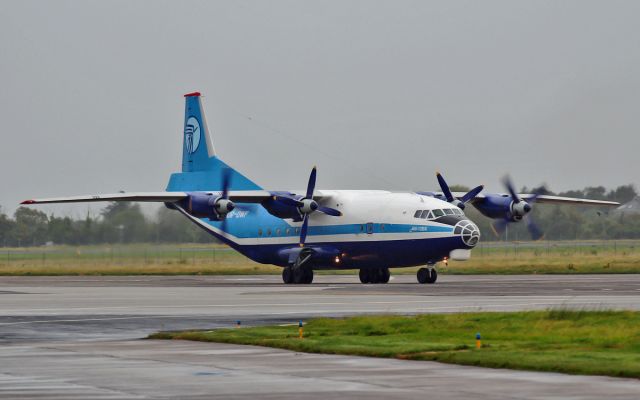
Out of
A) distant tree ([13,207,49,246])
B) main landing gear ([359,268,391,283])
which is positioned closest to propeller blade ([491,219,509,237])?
main landing gear ([359,268,391,283])

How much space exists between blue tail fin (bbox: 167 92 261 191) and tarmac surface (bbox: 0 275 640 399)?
20.4 m

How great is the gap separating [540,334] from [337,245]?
31.4 metres

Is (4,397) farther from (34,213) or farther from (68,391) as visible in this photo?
(34,213)

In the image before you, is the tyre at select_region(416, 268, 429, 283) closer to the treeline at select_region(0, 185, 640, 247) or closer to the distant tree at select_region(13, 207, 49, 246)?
the treeline at select_region(0, 185, 640, 247)

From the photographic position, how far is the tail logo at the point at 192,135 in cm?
6475

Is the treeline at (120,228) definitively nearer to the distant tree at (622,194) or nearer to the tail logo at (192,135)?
the tail logo at (192,135)

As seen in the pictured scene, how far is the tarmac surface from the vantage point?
15.2 m

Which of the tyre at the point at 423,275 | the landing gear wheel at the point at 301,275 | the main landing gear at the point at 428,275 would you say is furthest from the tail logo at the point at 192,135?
the main landing gear at the point at 428,275

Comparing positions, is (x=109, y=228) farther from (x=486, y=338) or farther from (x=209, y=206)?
(x=486, y=338)

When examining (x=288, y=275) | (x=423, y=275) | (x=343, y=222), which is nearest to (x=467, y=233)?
(x=423, y=275)

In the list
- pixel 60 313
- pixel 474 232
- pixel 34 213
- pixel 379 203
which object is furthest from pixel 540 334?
pixel 34 213

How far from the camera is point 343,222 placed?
179 feet

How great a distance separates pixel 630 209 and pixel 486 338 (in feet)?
342

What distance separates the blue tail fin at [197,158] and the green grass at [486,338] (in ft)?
115
